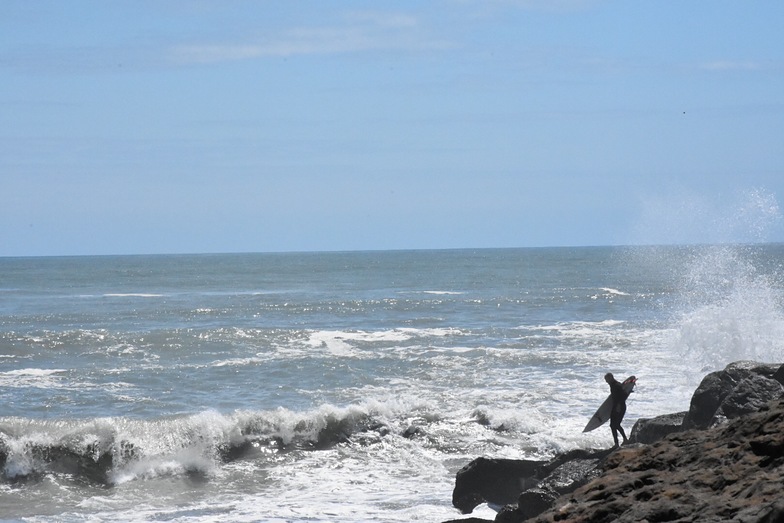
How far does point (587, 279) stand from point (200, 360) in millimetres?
48054

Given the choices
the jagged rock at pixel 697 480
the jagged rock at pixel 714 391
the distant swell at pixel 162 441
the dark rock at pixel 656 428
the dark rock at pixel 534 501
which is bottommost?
the distant swell at pixel 162 441

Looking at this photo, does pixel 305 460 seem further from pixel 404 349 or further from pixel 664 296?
pixel 664 296

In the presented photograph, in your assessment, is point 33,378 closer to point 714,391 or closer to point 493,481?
point 493,481

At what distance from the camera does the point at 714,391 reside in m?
12.6

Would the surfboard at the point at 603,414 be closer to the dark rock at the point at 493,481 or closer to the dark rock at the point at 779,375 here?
Result: the dark rock at the point at 779,375

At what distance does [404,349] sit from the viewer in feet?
89.8

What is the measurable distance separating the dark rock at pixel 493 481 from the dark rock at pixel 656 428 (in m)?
1.45

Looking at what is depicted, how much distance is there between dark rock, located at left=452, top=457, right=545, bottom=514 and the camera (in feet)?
39.0

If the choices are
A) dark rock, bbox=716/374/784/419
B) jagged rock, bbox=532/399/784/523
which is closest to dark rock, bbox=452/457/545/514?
dark rock, bbox=716/374/784/419

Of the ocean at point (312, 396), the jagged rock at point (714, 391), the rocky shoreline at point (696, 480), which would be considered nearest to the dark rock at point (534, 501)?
the ocean at point (312, 396)

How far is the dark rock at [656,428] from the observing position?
12359mm

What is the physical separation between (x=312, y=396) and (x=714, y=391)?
385 inches

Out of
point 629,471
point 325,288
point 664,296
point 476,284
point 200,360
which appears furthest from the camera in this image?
point 476,284

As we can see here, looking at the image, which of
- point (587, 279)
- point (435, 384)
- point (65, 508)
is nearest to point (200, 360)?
point (435, 384)
